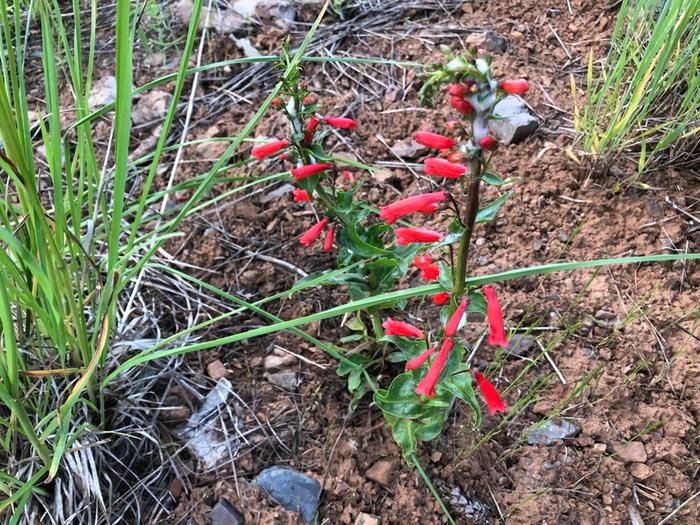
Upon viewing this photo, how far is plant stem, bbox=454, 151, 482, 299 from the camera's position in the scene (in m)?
1.31

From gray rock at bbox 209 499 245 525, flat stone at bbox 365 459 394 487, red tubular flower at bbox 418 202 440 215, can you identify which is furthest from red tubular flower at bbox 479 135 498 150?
gray rock at bbox 209 499 245 525

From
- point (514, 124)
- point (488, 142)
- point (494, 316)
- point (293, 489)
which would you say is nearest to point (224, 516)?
point (293, 489)

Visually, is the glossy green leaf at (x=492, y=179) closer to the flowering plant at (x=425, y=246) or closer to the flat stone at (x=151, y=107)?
the flowering plant at (x=425, y=246)

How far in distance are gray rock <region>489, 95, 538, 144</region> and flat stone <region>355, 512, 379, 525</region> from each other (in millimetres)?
1615

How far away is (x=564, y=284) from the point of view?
7.41 ft

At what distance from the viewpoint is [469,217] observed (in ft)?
4.58

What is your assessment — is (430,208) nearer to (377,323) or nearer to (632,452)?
(377,323)

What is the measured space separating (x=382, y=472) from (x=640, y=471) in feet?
2.64

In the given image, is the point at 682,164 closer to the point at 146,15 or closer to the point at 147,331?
the point at 147,331

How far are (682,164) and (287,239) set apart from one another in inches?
64.5

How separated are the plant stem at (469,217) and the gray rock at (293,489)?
821 mm

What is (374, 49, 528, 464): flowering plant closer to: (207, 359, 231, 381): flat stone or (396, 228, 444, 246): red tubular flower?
(396, 228, 444, 246): red tubular flower

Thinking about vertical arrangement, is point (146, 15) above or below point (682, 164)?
above

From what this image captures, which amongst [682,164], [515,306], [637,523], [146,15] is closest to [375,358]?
[515,306]
